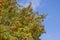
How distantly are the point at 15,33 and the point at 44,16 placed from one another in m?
8.72

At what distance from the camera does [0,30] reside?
85.5ft

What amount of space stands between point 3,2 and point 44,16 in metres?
9.65

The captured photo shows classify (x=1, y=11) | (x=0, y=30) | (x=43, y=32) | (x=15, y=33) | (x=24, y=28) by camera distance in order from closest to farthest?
1. (x=0, y=30)
2. (x=1, y=11)
3. (x=15, y=33)
4. (x=24, y=28)
5. (x=43, y=32)


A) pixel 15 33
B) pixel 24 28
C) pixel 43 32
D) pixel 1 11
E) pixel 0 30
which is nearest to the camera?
pixel 0 30

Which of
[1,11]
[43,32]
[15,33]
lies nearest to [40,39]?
[43,32]

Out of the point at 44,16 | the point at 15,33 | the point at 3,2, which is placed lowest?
the point at 15,33

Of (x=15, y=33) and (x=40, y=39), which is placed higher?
(x=40, y=39)

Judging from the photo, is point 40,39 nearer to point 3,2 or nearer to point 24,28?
point 24,28

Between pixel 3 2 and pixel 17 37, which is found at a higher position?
pixel 3 2

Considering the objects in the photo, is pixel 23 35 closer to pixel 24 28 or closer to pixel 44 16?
pixel 24 28

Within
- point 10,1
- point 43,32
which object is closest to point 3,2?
point 10,1

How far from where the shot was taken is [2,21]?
2720 centimetres

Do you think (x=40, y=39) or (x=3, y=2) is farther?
(x=40, y=39)

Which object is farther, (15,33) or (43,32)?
(43,32)
